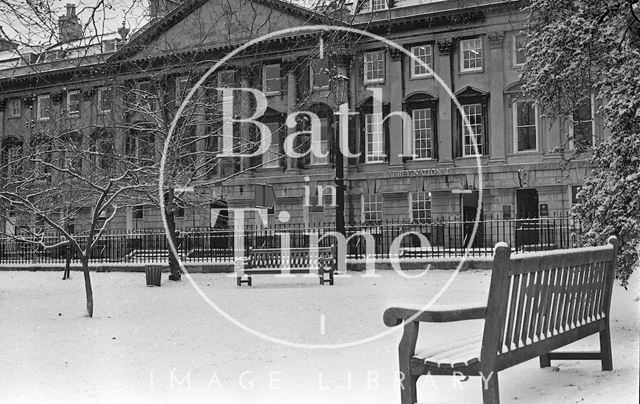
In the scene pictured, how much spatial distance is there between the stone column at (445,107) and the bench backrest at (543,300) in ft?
97.3

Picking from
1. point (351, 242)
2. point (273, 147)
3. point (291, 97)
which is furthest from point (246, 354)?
point (291, 97)

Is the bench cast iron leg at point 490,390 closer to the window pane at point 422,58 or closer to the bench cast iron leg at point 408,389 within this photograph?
the bench cast iron leg at point 408,389

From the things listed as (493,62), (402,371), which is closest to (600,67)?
(402,371)

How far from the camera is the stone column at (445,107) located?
118 feet

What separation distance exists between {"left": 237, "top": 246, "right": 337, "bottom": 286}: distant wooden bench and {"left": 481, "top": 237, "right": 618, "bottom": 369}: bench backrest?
1094 centimetres

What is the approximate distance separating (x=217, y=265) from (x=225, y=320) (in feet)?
35.5

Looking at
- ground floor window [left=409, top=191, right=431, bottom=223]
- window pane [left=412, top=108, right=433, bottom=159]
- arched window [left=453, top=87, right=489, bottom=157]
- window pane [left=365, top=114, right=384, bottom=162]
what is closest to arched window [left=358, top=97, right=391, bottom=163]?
window pane [left=365, top=114, right=384, bottom=162]

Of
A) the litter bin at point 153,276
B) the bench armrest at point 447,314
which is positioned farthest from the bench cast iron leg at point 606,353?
the litter bin at point 153,276

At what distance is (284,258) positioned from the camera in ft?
60.7

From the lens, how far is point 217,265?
21.8m

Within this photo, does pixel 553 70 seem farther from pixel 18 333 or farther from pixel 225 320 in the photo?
pixel 18 333

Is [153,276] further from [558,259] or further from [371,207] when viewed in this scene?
[371,207]

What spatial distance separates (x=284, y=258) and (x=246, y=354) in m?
10.4

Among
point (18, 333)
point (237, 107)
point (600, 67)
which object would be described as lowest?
point (18, 333)
